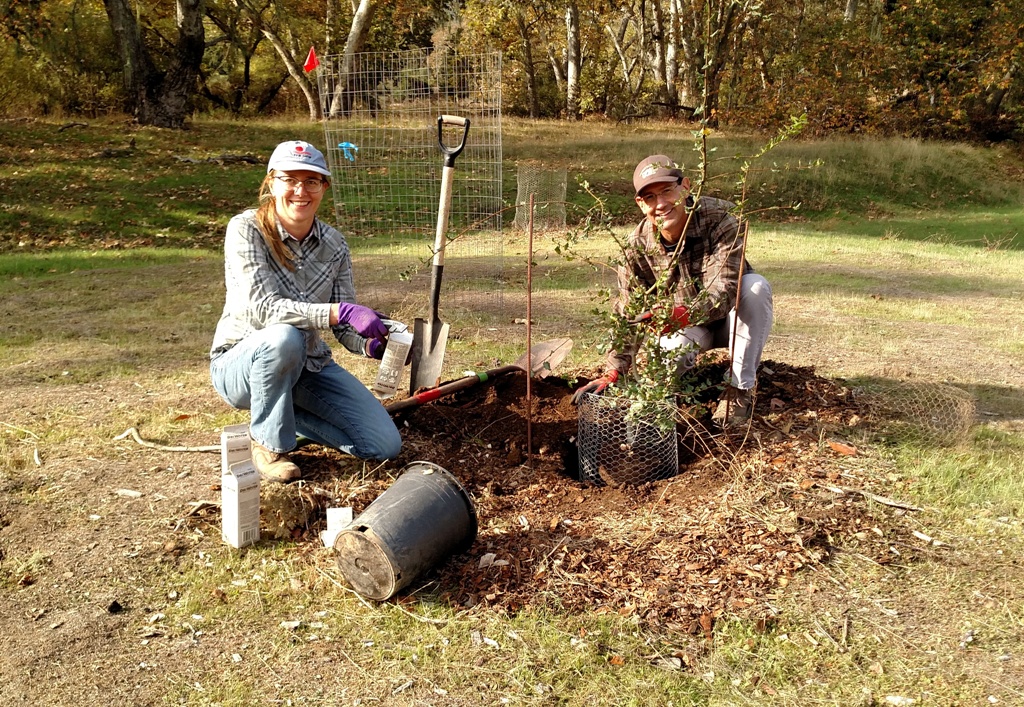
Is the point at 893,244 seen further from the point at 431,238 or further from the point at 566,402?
the point at 566,402

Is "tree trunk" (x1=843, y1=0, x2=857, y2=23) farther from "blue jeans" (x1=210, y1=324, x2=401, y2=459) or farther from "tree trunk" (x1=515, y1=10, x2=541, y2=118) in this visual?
"blue jeans" (x1=210, y1=324, x2=401, y2=459)

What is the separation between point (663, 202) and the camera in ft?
12.3

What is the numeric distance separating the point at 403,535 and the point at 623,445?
1.23 m

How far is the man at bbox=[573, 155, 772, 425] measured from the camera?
3.76 metres

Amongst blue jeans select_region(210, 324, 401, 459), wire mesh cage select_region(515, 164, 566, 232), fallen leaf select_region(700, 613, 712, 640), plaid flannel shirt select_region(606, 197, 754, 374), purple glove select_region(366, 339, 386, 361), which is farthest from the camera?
wire mesh cage select_region(515, 164, 566, 232)

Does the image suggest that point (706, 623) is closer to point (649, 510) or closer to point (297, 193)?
point (649, 510)

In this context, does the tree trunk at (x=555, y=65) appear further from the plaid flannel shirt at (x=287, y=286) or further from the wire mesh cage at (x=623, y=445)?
the wire mesh cage at (x=623, y=445)

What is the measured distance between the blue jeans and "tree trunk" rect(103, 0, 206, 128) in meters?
14.4

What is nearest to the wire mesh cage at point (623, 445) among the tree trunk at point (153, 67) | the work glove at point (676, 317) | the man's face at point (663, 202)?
the work glove at point (676, 317)

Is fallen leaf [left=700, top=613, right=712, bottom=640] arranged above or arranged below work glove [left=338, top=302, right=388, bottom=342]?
below

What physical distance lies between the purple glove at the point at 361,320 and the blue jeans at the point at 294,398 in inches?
7.7

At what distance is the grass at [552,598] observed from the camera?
8.33 feet

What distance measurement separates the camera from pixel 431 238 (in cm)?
909

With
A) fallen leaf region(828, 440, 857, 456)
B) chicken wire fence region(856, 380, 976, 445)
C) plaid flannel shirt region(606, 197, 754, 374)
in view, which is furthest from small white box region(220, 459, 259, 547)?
chicken wire fence region(856, 380, 976, 445)
